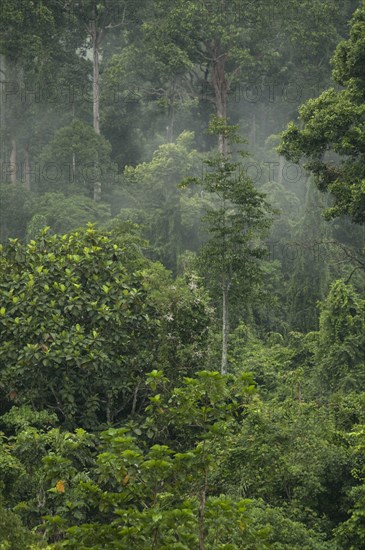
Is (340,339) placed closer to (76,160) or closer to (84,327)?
(84,327)

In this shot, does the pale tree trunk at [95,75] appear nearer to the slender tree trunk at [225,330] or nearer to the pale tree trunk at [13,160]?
the pale tree trunk at [13,160]

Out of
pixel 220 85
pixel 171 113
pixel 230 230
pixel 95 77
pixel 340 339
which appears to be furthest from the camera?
pixel 171 113

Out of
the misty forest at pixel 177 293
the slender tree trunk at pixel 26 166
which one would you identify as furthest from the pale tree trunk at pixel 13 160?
the slender tree trunk at pixel 26 166

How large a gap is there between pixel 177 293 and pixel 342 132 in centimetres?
577

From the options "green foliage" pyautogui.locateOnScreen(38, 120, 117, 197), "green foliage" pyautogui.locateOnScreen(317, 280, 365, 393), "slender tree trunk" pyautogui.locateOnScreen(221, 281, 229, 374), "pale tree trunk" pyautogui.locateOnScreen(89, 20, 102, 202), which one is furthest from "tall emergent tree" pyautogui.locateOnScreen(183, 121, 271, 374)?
"pale tree trunk" pyautogui.locateOnScreen(89, 20, 102, 202)

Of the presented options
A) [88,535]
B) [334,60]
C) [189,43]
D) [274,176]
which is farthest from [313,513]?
[274,176]

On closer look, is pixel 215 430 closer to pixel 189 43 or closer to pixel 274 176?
pixel 189 43

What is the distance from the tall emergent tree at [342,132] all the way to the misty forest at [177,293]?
6cm

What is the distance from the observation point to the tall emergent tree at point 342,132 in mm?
20062

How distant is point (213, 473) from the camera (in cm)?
1462

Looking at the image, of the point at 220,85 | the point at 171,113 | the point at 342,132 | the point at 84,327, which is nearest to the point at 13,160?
the point at 171,113

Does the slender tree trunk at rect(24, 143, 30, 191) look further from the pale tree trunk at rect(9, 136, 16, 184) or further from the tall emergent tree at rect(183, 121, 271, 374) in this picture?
the tall emergent tree at rect(183, 121, 271, 374)

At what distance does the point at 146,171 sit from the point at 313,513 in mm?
26826

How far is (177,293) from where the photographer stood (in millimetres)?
17875
